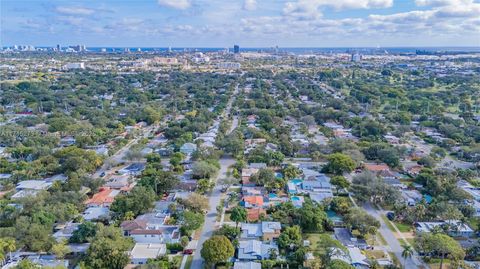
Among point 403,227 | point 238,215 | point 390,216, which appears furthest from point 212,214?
point 403,227

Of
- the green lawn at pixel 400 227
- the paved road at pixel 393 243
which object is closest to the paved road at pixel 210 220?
the paved road at pixel 393 243

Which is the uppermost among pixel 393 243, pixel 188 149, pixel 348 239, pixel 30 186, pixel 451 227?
pixel 188 149

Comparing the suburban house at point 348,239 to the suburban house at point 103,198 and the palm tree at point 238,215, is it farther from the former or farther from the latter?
the suburban house at point 103,198

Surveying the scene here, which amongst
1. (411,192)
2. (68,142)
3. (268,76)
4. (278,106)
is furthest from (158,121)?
(268,76)

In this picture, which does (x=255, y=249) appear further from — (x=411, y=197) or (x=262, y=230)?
(x=411, y=197)

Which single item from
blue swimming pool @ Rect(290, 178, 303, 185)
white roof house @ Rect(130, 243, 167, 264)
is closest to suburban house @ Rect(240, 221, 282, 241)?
white roof house @ Rect(130, 243, 167, 264)

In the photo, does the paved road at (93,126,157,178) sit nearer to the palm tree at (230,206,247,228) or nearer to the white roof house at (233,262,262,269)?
the palm tree at (230,206,247,228)

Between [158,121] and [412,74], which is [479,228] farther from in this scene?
[412,74]
